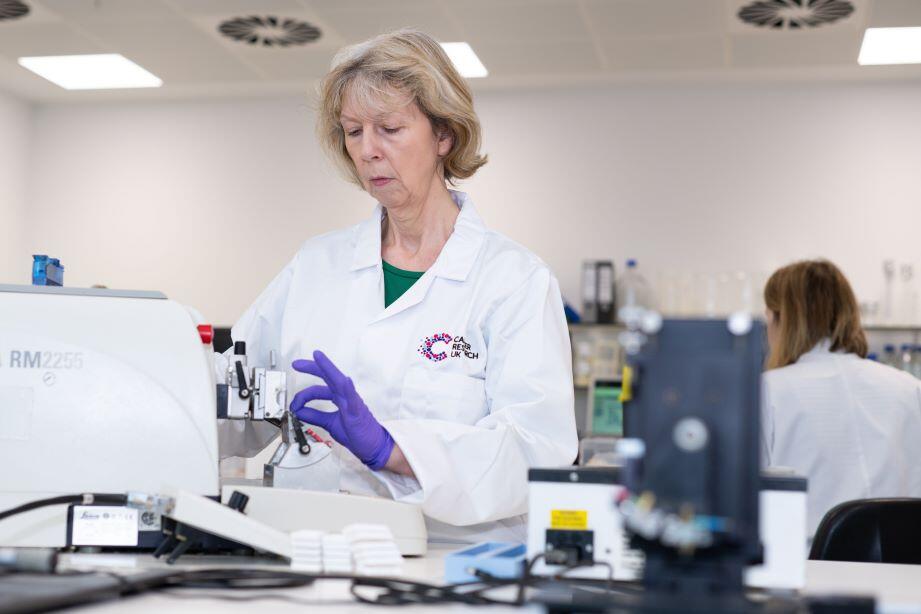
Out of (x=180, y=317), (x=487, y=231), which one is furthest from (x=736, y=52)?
(x=180, y=317)

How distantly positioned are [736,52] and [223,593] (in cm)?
458

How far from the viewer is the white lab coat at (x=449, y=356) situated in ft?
5.01

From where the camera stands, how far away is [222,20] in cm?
471

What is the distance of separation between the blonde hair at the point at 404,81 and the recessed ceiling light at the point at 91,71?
381cm

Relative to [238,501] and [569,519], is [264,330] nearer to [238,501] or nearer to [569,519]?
[238,501]

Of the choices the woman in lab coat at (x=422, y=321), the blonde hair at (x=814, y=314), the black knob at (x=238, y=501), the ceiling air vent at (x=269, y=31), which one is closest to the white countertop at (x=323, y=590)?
the black knob at (x=238, y=501)

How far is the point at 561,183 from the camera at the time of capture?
562 centimetres

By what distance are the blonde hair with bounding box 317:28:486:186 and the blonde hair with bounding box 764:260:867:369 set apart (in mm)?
1804

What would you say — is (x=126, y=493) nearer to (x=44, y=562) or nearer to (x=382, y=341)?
(x=44, y=562)

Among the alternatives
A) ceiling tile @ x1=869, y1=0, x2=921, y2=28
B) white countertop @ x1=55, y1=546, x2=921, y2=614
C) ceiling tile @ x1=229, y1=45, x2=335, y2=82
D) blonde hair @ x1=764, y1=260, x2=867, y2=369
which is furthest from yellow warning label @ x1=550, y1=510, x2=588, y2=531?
ceiling tile @ x1=229, y1=45, x2=335, y2=82

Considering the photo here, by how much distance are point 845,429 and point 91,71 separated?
14.2 feet

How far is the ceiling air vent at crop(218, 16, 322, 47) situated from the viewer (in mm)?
4730

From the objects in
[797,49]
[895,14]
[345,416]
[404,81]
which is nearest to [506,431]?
[345,416]

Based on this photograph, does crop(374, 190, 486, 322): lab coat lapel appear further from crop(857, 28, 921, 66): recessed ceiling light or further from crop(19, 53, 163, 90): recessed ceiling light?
crop(19, 53, 163, 90): recessed ceiling light
